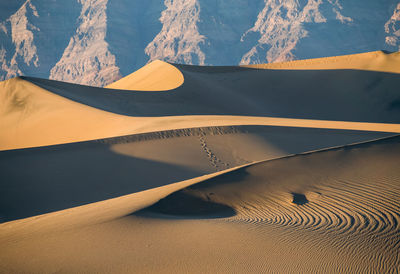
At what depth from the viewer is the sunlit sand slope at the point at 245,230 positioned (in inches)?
203

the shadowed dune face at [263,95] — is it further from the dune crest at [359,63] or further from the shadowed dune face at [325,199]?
the shadowed dune face at [325,199]

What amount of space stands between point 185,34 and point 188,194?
580ft

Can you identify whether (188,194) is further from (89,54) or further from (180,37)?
(89,54)

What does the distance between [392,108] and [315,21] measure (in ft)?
527

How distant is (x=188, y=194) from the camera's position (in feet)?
27.2

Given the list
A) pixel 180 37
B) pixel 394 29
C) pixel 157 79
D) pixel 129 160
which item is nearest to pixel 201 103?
pixel 157 79

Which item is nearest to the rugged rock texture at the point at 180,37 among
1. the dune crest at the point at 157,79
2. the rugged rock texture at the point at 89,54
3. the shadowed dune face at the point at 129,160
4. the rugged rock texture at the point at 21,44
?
the rugged rock texture at the point at 89,54

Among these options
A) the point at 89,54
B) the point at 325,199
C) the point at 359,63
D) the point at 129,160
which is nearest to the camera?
the point at 325,199

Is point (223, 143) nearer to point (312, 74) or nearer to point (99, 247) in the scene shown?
point (99, 247)

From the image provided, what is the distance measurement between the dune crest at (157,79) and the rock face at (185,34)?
426 feet

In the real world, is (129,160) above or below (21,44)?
below

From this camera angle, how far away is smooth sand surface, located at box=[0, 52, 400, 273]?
210 inches

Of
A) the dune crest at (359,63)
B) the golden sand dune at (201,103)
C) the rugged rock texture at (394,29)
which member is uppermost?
the rugged rock texture at (394,29)

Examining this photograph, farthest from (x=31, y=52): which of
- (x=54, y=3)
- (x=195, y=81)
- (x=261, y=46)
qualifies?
(x=195, y=81)
